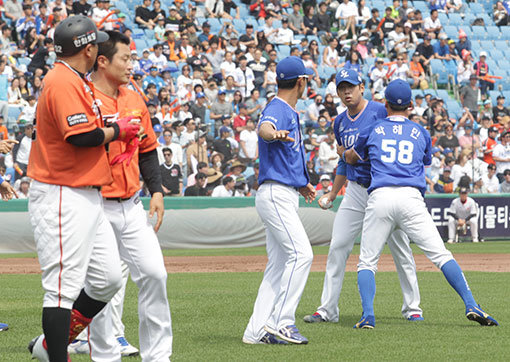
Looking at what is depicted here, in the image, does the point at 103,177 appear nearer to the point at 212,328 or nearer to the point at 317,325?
the point at 212,328

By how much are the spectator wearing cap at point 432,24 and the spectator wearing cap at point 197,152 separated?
43.2 ft

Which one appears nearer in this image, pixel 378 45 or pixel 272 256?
pixel 272 256

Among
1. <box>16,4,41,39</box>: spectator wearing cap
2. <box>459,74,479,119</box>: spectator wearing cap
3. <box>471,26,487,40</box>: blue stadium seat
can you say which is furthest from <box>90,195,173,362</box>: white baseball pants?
<box>471,26,487,40</box>: blue stadium seat

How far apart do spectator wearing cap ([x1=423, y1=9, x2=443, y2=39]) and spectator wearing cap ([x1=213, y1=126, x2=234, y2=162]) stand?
12.6 m

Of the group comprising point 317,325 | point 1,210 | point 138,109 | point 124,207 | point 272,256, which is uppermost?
point 138,109

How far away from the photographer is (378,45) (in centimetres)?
2828

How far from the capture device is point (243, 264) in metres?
15.4

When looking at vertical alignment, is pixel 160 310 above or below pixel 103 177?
below

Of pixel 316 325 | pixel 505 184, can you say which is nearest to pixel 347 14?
pixel 505 184

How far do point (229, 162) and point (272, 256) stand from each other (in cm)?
1250

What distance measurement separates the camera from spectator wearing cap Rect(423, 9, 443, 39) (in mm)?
29594

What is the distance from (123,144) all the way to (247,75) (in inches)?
705

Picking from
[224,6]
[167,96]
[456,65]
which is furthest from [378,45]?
[167,96]

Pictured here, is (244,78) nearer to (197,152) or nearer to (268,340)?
(197,152)
